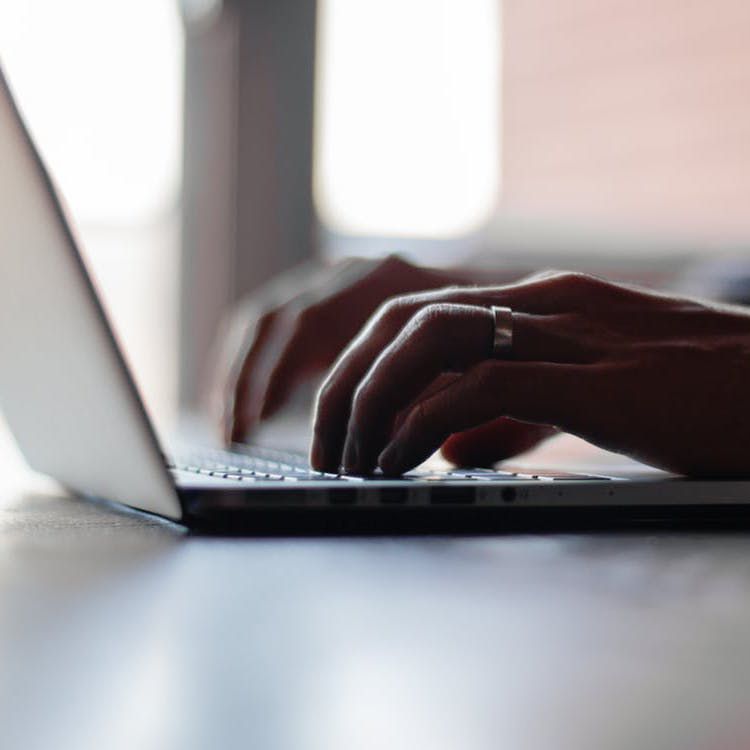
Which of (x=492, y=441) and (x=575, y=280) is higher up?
(x=575, y=280)

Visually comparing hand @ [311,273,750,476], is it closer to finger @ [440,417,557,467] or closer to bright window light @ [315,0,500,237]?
finger @ [440,417,557,467]

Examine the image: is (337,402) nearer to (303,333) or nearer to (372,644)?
(372,644)

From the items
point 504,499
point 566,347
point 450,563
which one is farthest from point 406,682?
point 566,347

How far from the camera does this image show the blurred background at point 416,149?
2.76 meters

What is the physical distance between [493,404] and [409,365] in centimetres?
6

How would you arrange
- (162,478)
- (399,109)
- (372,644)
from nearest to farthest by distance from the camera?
(372,644) → (162,478) → (399,109)

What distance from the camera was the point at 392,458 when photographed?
0.61 meters

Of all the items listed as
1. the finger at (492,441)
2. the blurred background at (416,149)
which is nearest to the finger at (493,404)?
the finger at (492,441)

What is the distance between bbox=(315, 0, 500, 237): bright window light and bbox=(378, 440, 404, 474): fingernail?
2.25 metres

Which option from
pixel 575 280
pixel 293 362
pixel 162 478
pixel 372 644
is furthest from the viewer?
pixel 293 362

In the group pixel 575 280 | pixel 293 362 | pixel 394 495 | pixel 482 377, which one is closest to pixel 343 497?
pixel 394 495

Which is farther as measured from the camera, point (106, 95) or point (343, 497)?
point (106, 95)

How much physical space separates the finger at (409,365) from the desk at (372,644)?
0.45ft

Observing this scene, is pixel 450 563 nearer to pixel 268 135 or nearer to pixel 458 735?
pixel 458 735
